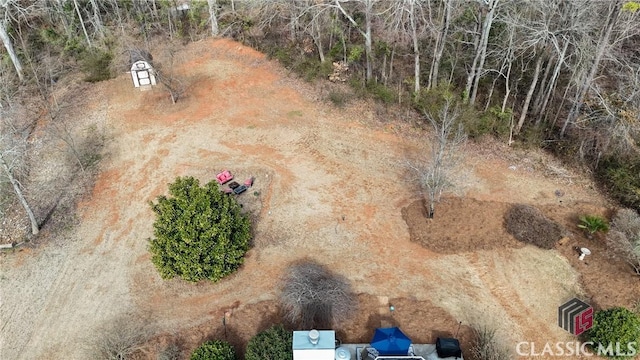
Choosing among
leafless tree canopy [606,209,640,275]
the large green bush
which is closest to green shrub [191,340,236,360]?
the large green bush

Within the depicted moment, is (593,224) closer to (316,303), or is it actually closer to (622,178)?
(622,178)

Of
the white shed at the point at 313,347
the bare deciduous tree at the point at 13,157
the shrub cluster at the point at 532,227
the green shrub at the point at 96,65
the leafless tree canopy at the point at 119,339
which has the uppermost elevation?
the green shrub at the point at 96,65

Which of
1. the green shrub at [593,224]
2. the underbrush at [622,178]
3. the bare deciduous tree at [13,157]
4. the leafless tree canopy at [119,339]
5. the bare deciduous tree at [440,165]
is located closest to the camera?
the leafless tree canopy at [119,339]

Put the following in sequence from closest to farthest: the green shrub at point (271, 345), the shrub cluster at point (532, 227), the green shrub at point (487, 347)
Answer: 1. the green shrub at point (271, 345)
2. the green shrub at point (487, 347)
3. the shrub cluster at point (532, 227)

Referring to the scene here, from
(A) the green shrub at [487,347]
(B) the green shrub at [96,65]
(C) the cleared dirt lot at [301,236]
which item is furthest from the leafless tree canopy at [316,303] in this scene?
(B) the green shrub at [96,65]

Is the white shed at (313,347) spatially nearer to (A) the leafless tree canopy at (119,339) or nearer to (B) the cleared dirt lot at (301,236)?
(B) the cleared dirt lot at (301,236)

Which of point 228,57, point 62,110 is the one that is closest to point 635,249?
point 228,57

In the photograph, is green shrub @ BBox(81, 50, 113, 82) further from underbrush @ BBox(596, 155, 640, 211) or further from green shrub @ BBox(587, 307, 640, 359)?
green shrub @ BBox(587, 307, 640, 359)
